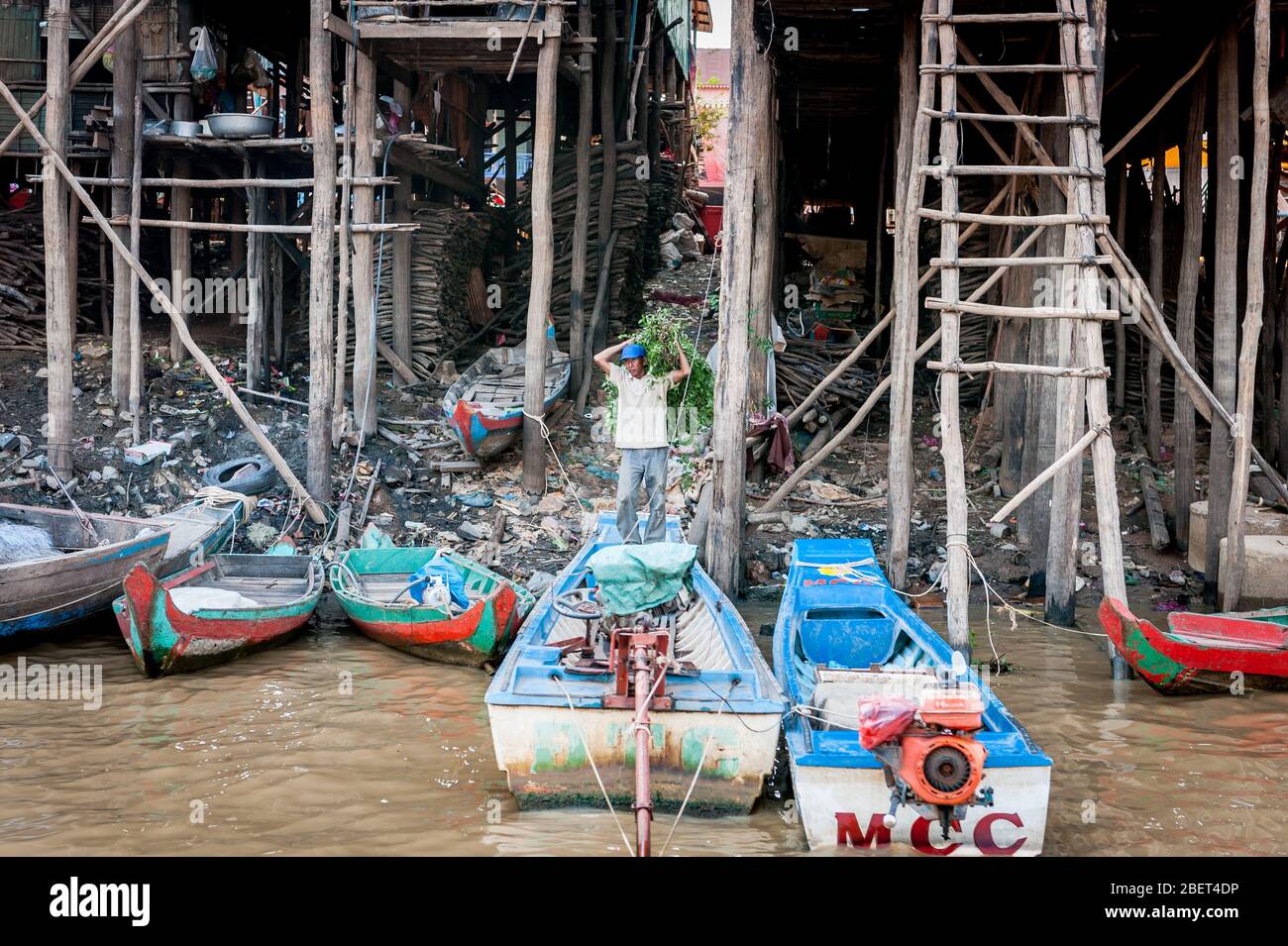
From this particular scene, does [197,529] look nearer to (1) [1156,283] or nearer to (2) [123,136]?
(2) [123,136]

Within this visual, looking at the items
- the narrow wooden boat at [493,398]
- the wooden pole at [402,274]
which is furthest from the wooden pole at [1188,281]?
the wooden pole at [402,274]

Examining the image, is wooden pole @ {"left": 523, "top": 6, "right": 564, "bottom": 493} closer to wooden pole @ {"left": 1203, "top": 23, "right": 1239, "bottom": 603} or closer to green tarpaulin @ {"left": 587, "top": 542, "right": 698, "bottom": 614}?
green tarpaulin @ {"left": 587, "top": 542, "right": 698, "bottom": 614}

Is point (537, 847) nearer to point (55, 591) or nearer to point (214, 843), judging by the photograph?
point (214, 843)

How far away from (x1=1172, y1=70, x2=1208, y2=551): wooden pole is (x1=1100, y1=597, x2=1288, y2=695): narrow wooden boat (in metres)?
2.91

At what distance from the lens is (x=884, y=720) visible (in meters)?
5.23

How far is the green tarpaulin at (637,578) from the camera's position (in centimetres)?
657

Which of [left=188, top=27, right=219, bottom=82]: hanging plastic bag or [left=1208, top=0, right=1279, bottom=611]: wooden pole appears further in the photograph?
[left=188, top=27, right=219, bottom=82]: hanging plastic bag

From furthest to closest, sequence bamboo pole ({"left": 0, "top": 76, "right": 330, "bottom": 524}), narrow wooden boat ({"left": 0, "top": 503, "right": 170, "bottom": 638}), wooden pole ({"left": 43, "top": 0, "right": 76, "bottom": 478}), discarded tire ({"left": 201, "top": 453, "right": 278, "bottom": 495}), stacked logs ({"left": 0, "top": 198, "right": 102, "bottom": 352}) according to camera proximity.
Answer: stacked logs ({"left": 0, "top": 198, "right": 102, "bottom": 352}), discarded tire ({"left": 201, "top": 453, "right": 278, "bottom": 495}), wooden pole ({"left": 43, "top": 0, "right": 76, "bottom": 478}), bamboo pole ({"left": 0, "top": 76, "right": 330, "bottom": 524}), narrow wooden boat ({"left": 0, "top": 503, "right": 170, "bottom": 638})

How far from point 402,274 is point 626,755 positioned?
415 inches

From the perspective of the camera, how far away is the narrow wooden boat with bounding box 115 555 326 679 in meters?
8.77

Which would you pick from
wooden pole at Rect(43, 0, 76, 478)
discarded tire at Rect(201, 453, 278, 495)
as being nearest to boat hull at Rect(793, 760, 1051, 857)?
discarded tire at Rect(201, 453, 278, 495)

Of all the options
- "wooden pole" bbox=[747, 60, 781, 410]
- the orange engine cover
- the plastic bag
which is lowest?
the orange engine cover

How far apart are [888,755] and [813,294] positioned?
1242 cm

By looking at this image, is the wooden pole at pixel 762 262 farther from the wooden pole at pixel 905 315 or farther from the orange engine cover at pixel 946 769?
the orange engine cover at pixel 946 769
